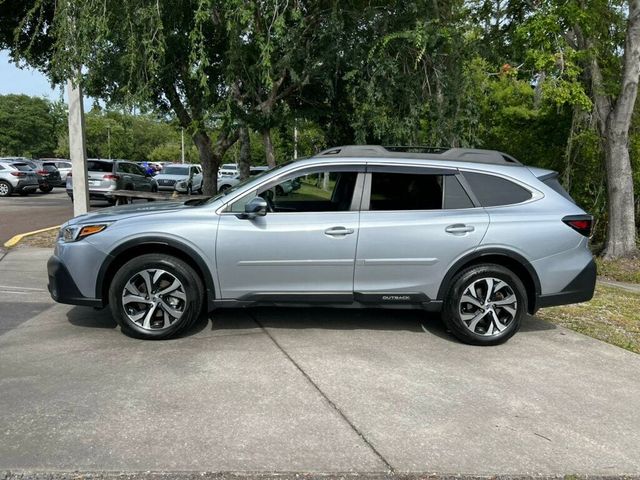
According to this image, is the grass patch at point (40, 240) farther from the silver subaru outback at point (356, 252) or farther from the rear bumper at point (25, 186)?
the rear bumper at point (25, 186)

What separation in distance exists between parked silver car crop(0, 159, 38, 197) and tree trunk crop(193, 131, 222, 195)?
41.9ft

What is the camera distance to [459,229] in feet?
16.4

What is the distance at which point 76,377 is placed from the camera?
4.12 m

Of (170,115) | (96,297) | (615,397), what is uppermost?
(170,115)

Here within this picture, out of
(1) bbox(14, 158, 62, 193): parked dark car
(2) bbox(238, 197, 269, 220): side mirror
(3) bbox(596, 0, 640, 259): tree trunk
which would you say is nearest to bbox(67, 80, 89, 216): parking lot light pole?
(2) bbox(238, 197, 269, 220): side mirror

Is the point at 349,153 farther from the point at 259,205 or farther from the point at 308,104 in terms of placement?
the point at 308,104

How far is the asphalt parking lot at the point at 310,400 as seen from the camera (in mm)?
3139

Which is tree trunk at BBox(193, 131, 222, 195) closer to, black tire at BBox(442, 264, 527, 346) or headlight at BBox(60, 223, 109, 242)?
headlight at BBox(60, 223, 109, 242)

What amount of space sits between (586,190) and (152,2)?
932cm

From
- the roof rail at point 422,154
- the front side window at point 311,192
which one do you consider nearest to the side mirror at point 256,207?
the front side window at point 311,192

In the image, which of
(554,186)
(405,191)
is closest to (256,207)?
(405,191)

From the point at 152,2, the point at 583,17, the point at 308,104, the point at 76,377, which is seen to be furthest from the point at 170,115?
the point at 76,377

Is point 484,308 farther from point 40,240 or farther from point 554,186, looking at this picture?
point 40,240

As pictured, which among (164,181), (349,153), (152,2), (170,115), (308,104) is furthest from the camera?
(164,181)
